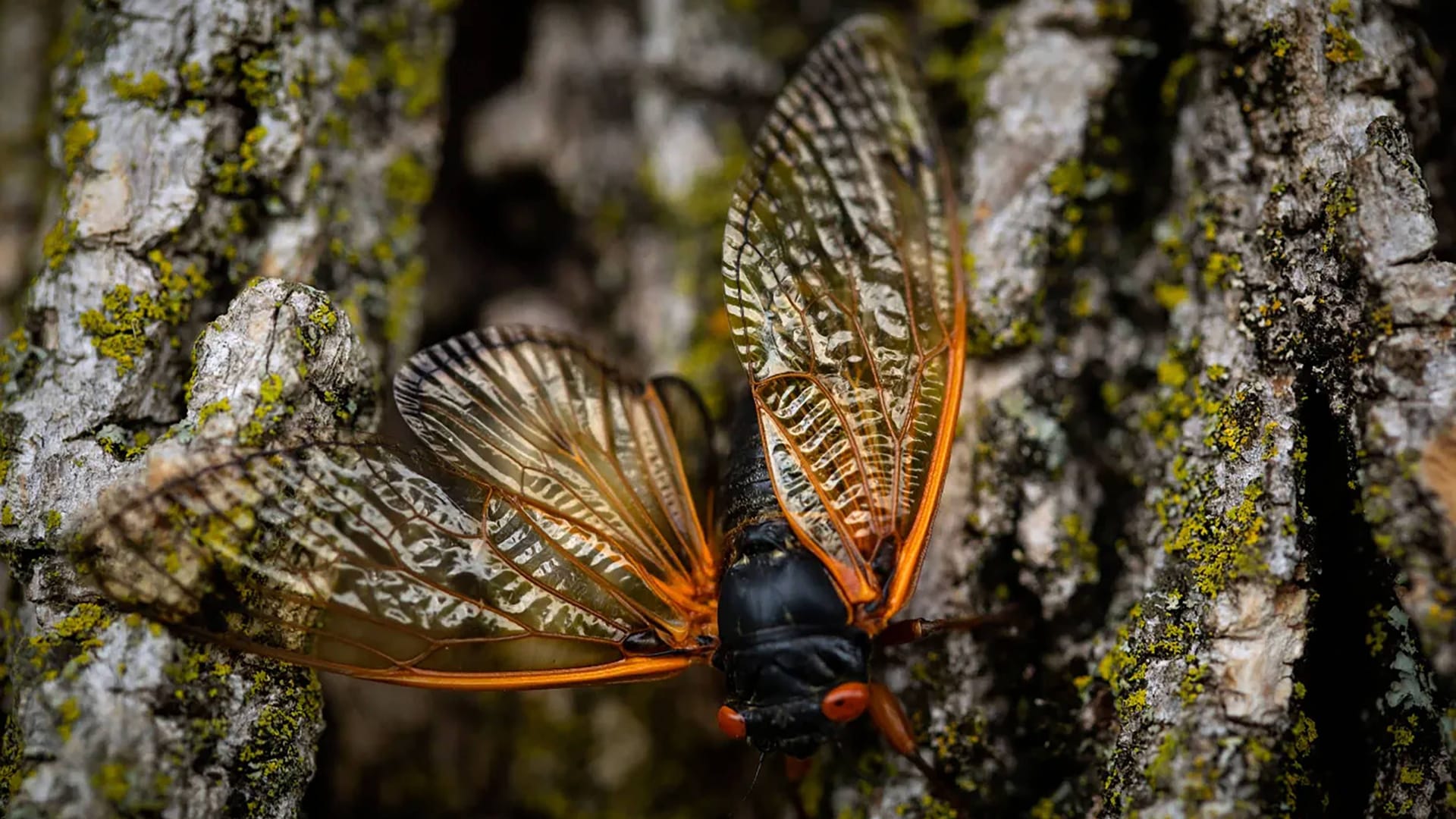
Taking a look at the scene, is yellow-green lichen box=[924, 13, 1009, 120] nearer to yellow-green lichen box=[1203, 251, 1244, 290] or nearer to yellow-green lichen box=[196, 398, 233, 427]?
yellow-green lichen box=[1203, 251, 1244, 290]

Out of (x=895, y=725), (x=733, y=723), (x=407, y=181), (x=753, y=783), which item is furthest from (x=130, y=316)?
(x=895, y=725)

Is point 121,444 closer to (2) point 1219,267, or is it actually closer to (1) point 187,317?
(1) point 187,317

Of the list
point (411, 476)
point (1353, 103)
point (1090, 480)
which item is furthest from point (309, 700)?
point (1353, 103)

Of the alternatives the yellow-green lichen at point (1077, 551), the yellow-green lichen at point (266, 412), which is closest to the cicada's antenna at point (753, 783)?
the yellow-green lichen at point (1077, 551)

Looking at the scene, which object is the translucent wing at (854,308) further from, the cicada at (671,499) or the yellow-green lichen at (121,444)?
the yellow-green lichen at (121,444)

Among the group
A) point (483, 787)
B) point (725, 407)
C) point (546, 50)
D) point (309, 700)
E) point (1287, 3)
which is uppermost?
point (546, 50)

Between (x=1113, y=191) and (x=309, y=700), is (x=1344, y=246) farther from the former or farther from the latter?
(x=309, y=700)
